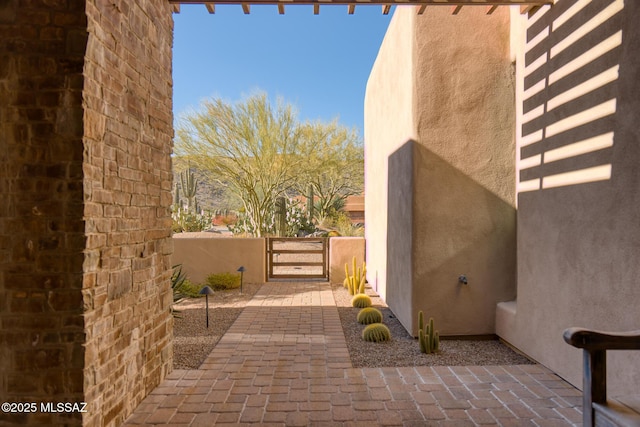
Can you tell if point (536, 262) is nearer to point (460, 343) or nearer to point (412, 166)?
point (460, 343)

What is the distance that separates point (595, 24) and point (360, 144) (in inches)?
631

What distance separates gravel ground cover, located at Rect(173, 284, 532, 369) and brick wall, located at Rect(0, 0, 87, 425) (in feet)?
6.20

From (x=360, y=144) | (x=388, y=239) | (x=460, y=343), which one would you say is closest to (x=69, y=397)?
(x=460, y=343)

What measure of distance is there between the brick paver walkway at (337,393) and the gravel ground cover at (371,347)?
7.3 inches

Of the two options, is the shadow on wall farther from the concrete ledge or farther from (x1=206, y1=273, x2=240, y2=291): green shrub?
(x1=206, y1=273, x2=240, y2=291): green shrub

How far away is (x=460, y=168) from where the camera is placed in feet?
17.2

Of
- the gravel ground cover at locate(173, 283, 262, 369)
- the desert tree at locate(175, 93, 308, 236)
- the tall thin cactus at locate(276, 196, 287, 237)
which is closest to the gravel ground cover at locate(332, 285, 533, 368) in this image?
the gravel ground cover at locate(173, 283, 262, 369)

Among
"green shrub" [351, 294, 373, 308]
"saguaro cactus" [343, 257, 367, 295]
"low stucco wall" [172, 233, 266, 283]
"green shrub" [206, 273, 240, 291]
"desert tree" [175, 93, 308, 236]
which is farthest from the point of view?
"desert tree" [175, 93, 308, 236]

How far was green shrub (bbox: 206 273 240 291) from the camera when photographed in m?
8.71

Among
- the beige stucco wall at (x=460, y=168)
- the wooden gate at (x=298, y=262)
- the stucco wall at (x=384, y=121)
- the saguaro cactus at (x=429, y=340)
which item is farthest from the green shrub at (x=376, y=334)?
the wooden gate at (x=298, y=262)

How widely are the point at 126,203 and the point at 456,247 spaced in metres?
3.77

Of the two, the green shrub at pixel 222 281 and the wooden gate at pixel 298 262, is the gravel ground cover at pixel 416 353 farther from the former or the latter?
the wooden gate at pixel 298 262

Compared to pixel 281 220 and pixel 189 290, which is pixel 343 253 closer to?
pixel 189 290

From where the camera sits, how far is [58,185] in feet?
8.38
